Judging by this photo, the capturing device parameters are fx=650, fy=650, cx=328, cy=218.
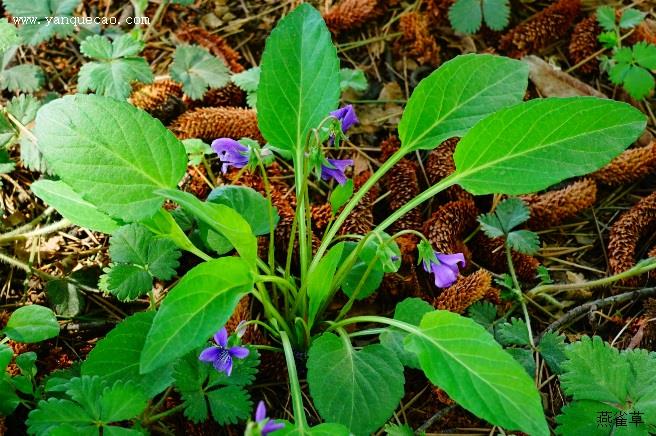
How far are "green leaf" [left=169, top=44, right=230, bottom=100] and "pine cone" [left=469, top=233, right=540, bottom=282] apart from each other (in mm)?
914

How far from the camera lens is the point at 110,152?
52.8 inches

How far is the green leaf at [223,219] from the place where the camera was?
1172mm

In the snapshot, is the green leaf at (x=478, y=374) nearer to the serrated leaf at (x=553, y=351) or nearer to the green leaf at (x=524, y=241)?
the serrated leaf at (x=553, y=351)

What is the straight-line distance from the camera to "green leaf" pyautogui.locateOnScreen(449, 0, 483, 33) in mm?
2209

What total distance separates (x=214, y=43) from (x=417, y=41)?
686 mm

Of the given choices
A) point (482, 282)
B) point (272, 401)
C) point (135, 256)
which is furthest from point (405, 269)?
point (135, 256)

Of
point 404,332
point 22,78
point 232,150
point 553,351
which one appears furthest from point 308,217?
point 22,78

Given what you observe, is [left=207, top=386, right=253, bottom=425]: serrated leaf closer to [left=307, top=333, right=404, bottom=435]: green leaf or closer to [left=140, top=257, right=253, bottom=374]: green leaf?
[left=307, top=333, right=404, bottom=435]: green leaf

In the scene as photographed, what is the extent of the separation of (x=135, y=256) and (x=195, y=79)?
2.18 feet

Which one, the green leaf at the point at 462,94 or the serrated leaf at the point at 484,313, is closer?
the green leaf at the point at 462,94

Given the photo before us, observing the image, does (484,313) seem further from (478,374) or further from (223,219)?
(223,219)

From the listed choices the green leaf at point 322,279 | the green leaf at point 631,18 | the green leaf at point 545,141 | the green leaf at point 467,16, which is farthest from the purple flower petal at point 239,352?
the green leaf at point 631,18

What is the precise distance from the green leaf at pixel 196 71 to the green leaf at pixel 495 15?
0.91 m

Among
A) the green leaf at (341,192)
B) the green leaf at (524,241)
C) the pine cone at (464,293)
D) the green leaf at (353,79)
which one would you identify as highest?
the green leaf at (353,79)
